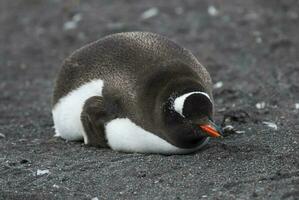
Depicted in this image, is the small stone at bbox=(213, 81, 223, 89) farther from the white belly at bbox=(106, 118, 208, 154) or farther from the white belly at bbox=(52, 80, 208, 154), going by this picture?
the white belly at bbox=(106, 118, 208, 154)

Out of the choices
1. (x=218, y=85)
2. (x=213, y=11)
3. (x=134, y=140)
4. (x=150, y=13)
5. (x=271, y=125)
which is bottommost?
(x=271, y=125)

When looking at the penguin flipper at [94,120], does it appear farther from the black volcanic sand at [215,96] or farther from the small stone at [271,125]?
the small stone at [271,125]

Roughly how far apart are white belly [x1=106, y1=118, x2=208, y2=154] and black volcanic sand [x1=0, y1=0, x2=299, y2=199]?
0.28 feet

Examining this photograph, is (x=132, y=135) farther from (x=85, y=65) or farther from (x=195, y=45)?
(x=195, y=45)

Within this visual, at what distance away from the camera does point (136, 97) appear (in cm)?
656

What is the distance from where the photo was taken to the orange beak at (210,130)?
20.0 ft

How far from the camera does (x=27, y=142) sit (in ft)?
25.3

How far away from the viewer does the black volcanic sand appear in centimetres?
582

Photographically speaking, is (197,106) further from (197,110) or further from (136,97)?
(136,97)

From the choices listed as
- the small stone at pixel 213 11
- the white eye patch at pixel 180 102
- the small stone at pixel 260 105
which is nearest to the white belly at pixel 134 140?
the white eye patch at pixel 180 102

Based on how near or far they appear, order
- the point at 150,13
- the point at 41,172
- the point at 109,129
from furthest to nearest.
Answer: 1. the point at 150,13
2. the point at 109,129
3. the point at 41,172

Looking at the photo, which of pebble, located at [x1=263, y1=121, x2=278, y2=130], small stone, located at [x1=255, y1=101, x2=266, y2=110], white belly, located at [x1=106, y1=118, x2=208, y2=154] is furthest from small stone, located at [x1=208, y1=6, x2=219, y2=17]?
white belly, located at [x1=106, y1=118, x2=208, y2=154]

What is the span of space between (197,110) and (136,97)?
687mm

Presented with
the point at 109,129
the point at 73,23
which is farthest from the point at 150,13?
the point at 109,129
